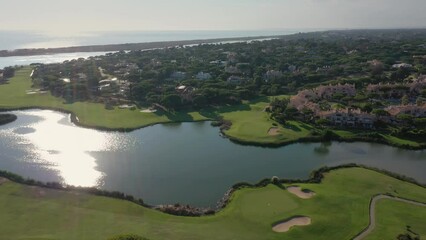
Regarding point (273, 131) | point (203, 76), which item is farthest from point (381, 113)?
point (203, 76)

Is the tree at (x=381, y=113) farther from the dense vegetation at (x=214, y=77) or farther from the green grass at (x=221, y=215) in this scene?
the dense vegetation at (x=214, y=77)

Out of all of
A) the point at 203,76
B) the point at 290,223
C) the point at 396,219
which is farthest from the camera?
the point at 203,76

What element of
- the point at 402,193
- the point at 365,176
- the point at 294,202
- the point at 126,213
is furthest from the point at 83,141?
the point at 402,193

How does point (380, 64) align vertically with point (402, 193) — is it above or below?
above

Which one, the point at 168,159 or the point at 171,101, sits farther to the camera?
the point at 171,101

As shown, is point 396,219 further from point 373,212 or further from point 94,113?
point 94,113

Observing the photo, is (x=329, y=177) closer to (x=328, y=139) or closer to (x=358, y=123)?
(x=328, y=139)

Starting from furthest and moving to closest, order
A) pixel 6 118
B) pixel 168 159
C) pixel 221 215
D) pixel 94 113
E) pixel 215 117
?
1. pixel 94 113
2. pixel 215 117
3. pixel 6 118
4. pixel 168 159
5. pixel 221 215

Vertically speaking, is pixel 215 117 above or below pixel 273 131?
above
